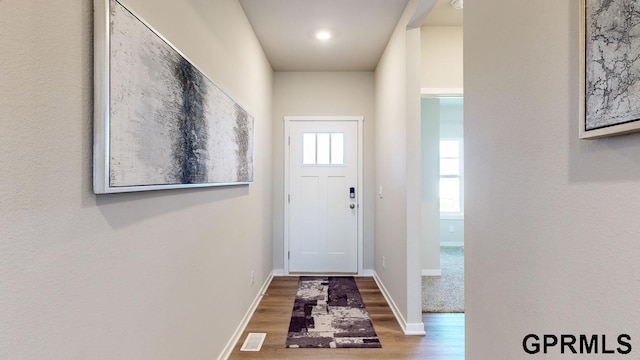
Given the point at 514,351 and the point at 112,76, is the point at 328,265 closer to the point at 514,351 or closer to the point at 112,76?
the point at 514,351

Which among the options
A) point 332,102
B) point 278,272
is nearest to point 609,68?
point 332,102

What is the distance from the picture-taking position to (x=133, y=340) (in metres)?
1.08

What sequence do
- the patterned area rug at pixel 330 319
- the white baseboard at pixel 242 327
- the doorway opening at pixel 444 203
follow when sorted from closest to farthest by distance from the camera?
the white baseboard at pixel 242 327
the patterned area rug at pixel 330 319
the doorway opening at pixel 444 203

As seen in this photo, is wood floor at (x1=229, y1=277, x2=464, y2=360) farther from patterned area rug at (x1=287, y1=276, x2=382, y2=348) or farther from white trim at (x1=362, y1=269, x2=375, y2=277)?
white trim at (x1=362, y1=269, x2=375, y2=277)

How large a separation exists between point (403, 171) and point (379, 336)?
1304 mm

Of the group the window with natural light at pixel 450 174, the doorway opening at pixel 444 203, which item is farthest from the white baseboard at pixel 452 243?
the window with natural light at pixel 450 174

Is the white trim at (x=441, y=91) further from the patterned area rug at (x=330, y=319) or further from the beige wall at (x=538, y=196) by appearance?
the patterned area rug at (x=330, y=319)

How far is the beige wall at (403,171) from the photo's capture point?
2418 millimetres

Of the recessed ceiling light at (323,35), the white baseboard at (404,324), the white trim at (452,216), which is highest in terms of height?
the recessed ceiling light at (323,35)

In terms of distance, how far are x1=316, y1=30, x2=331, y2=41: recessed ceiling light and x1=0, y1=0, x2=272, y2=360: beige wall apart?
1.47 m

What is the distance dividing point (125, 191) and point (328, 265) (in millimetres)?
3254

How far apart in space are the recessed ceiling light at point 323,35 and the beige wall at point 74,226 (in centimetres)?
147

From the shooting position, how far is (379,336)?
2381mm

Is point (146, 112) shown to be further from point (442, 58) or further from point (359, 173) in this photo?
point (359, 173)
